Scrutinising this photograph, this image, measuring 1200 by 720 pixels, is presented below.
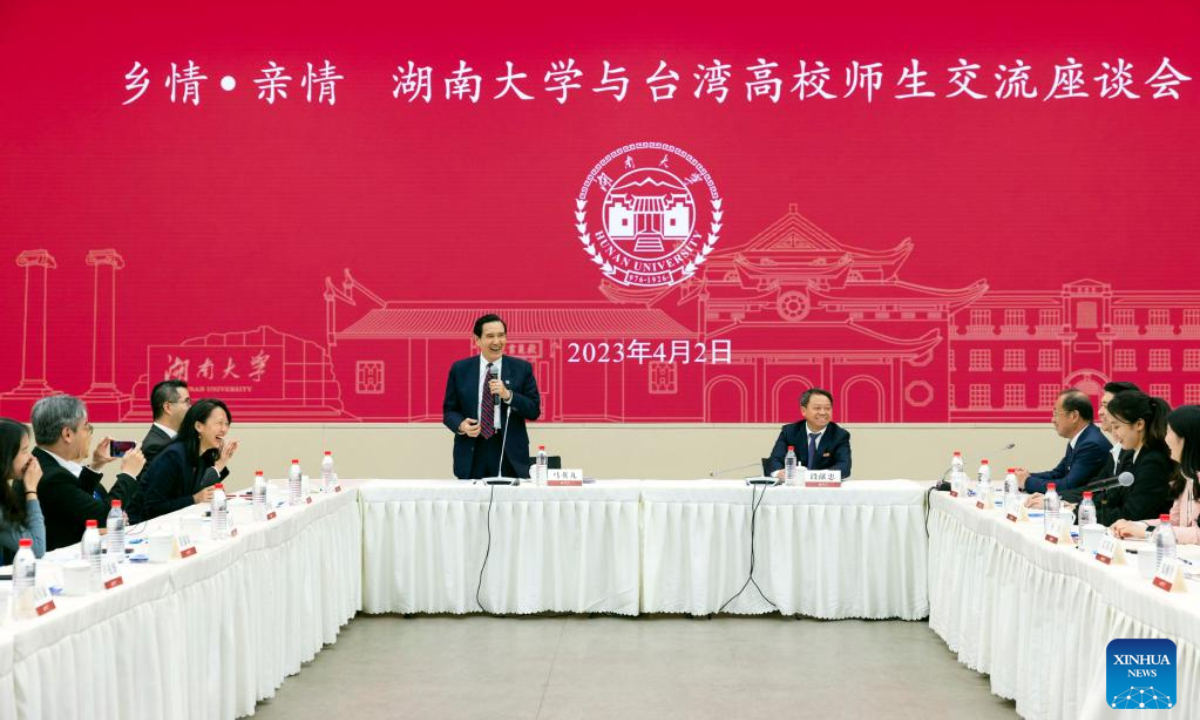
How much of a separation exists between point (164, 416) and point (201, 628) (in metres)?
2.00

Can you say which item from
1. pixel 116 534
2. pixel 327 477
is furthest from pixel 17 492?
pixel 327 477

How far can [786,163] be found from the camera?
21.1 feet

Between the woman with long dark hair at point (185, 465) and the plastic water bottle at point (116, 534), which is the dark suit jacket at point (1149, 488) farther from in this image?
the woman with long dark hair at point (185, 465)

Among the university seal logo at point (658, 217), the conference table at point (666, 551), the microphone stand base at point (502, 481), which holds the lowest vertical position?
the conference table at point (666, 551)

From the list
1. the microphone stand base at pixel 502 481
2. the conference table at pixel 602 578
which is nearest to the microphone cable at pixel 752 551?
the conference table at pixel 602 578

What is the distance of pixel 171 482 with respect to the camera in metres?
4.21

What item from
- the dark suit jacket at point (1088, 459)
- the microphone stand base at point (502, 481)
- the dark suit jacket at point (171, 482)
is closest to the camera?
the dark suit jacket at point (171, 482)

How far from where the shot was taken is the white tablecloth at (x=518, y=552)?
15.9 feet

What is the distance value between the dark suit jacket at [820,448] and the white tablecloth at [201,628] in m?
2.03

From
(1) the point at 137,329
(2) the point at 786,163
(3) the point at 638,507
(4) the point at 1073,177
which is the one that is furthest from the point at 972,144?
(1) the point at 137,329

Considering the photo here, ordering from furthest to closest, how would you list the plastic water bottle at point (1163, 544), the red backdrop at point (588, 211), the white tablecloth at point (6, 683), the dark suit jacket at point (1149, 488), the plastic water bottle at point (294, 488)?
the red backdrop at point (588, 211) → the plastic water bottle at point (294, 488) → the dark suit jacket at point (1149, 488) → the plastic water bottle at point (1163, 544) → the white tablecloth at point (6, 683)

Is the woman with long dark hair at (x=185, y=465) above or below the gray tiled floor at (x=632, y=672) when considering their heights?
above

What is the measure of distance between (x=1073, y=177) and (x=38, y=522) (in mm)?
5545

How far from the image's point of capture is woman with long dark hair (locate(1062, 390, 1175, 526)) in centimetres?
358
